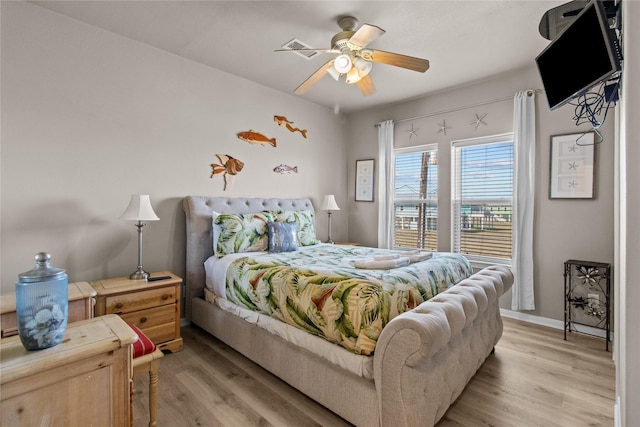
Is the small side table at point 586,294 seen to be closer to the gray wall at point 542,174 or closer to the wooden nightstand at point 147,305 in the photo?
the gray wall at point 542,174

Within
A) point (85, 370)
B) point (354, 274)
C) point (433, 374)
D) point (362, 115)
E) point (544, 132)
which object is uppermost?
point (362, 115)

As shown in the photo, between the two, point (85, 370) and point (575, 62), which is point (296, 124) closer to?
point (575, 62)

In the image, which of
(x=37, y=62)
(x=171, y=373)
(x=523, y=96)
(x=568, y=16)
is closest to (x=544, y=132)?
(x=523, y=96)

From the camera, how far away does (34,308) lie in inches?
41.4

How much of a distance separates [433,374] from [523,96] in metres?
3.24

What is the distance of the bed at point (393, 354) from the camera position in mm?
1479

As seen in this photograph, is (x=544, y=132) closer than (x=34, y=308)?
No

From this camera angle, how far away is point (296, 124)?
4422 millimetres

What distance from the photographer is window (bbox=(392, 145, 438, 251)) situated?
430 centimetres

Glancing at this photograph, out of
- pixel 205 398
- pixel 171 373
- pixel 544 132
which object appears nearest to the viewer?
pixel 205 398

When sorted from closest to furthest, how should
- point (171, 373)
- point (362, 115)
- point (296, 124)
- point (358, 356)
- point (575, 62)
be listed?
point (575, 62)
point (358, 356)
point (171, 373)
point (296, 124)
point (362, 115)

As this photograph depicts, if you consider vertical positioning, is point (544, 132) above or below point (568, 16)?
below

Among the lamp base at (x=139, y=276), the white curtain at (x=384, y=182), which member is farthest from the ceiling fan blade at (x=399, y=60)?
the lamp base at (x=139, y=276)

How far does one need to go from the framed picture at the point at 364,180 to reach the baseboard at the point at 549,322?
94.8 inches
